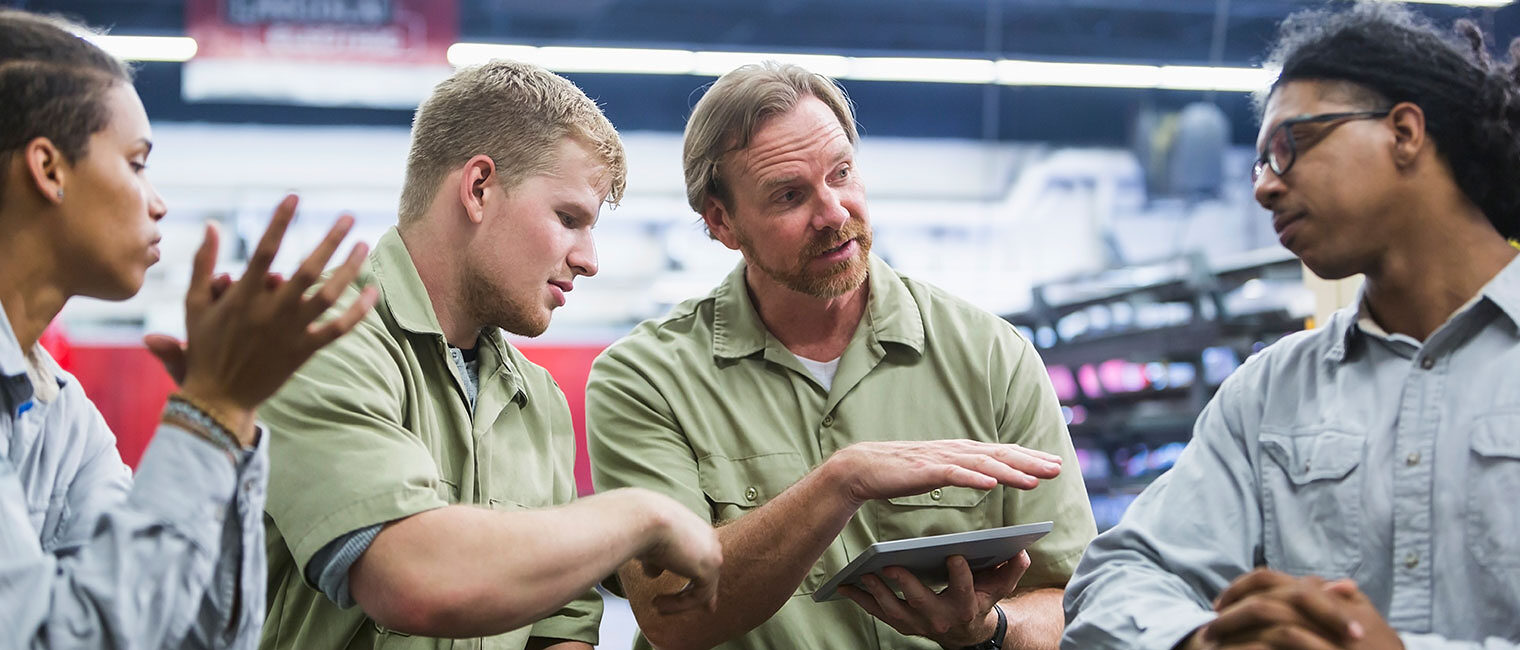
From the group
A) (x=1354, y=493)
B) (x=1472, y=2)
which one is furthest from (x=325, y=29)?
(x=1354, y=493)

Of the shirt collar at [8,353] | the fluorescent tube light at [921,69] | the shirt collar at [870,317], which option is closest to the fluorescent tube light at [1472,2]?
the fluorescent tube light at [921,69]

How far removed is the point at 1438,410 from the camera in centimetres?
160

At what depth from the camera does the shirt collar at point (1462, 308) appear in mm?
1568

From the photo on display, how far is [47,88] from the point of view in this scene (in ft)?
4.26

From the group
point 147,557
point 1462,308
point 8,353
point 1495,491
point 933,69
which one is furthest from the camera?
point 933,69

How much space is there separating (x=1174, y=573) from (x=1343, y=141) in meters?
0.62

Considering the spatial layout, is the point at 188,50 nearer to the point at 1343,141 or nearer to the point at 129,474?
the point at 129,474

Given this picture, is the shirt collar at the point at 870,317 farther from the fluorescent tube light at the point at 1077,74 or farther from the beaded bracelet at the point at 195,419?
the fluorescent tube light at the point at 1077,74

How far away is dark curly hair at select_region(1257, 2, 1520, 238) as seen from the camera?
166 cm

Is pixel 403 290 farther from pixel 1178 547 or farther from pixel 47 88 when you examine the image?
pixel 1178 547

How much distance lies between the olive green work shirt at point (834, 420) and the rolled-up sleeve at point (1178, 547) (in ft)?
1.26

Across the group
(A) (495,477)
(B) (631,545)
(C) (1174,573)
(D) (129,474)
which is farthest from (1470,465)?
(D) (129,474)

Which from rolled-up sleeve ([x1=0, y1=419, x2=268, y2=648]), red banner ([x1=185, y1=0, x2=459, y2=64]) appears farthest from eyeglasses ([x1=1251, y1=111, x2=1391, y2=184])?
red banner ([x1=185, y1=0, x2=459, y2=64])

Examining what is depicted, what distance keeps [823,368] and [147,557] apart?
138 centimetres
